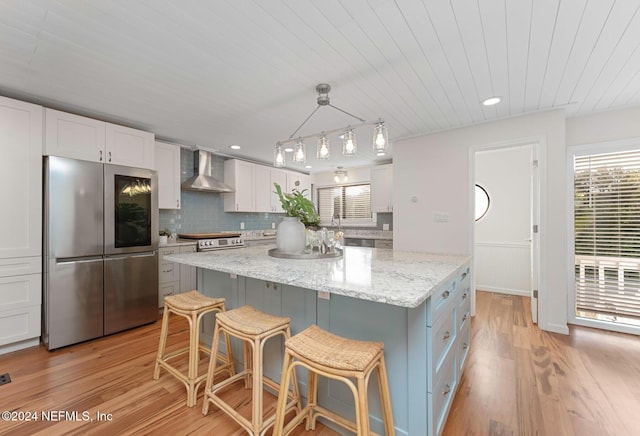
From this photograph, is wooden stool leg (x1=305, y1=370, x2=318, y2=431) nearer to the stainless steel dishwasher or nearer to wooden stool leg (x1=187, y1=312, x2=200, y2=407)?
wooden stool leg (x1=187, y1=312, x2=200, y2=407)

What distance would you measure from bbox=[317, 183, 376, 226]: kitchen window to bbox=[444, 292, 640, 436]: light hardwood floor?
316cm

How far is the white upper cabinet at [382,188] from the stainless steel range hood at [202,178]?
2597 mm

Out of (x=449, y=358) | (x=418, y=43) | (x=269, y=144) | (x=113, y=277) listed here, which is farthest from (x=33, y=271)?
(x=418, y=43)

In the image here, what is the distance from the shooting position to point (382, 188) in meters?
5.04

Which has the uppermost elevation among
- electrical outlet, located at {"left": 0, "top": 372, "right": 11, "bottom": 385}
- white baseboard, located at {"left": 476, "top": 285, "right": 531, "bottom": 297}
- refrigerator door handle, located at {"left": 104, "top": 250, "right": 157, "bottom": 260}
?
refrigerator door handle, located at {"left": 104, "top": 250, "right": 157, "bottom": 260}

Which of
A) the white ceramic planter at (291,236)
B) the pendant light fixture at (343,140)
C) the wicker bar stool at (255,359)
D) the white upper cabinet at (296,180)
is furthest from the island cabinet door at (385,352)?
the white upper cabinet at (296,180)

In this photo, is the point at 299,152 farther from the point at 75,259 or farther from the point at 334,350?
the point at 75,259

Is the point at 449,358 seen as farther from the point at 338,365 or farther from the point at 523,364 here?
the point at 523,364

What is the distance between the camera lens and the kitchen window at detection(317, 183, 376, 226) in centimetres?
577

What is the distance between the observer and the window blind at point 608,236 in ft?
9.25

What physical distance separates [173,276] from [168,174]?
1390 mm

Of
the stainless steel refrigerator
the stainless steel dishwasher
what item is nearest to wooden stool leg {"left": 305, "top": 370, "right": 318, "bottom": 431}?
the stainless steel refrigerator

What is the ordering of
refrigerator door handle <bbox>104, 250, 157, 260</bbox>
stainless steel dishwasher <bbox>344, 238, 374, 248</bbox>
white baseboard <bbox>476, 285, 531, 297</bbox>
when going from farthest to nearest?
stainless steel dishwasher <bbox>344, 238, 374, 248</bbox>, white baseboard <bbox>476, 285, 531, 297</bbox>, refrigerator door handle <bbox>104, 250, 157, 260</bbox>

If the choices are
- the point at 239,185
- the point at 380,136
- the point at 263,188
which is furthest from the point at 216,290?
the point at 263,188
